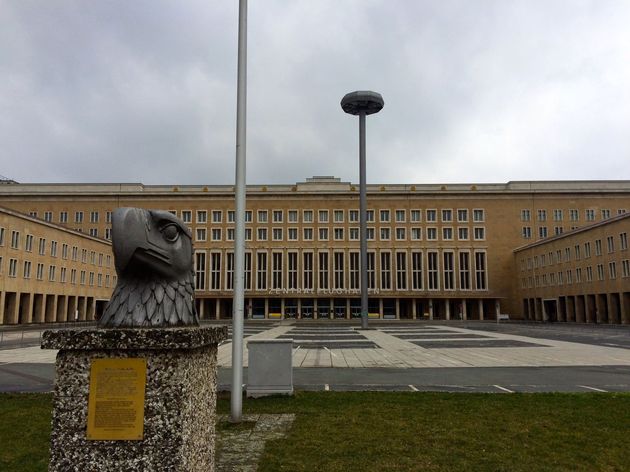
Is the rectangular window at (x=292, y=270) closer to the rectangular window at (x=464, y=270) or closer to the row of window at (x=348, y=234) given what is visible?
the row of window at (x=348, y=234)

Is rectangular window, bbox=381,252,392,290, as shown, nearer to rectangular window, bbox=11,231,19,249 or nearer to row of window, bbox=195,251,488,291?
row of window, bbox=195,251,488,291

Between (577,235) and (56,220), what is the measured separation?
81076 mm

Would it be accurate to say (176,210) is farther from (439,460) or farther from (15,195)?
(439,460)

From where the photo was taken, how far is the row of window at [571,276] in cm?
5225

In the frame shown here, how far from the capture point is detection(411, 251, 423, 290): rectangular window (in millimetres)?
80188

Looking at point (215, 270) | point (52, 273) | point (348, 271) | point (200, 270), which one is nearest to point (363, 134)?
point (348, 271)

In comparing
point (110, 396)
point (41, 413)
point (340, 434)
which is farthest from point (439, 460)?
point (41, 413)

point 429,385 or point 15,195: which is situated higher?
point 15,195

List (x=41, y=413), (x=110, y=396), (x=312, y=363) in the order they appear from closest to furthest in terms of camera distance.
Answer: (x=110, y=396)
(x=41, y=413)
(x=312, y=363)

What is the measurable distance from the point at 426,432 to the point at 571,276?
64827 mm

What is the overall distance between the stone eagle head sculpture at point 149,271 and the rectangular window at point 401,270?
77.0 m

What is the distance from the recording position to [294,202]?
8300 centimetres

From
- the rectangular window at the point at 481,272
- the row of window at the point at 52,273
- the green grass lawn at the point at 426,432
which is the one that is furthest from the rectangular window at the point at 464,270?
the green grass lawn at the point at 426,432

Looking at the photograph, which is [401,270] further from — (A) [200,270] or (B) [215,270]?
(A) [200,270]
